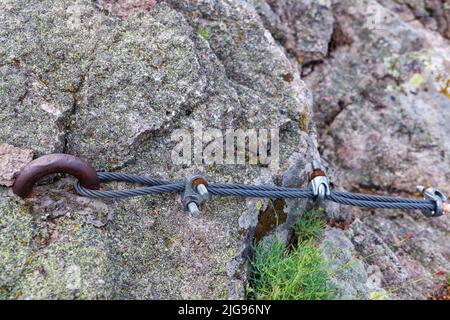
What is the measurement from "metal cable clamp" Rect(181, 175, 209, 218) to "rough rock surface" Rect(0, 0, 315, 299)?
0.15 meters

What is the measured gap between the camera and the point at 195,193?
105 inches

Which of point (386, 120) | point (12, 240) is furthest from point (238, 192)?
point (386, 120)

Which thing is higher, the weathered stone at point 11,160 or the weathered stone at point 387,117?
the weathered stone at point 11,160

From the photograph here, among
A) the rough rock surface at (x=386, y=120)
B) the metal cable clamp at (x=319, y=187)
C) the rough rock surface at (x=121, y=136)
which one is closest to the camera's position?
the rough rock surface at (x=121, y=136)

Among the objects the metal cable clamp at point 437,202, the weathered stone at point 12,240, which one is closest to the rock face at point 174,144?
the weathered stone at point 12,240

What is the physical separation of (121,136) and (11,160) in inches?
27.1

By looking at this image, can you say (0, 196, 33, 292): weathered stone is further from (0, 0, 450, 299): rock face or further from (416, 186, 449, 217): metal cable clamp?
(416, 186, 449, 217): metal cable clamp

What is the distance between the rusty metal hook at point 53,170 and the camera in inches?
96.5

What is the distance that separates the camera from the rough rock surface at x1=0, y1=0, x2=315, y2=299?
94.0 inches

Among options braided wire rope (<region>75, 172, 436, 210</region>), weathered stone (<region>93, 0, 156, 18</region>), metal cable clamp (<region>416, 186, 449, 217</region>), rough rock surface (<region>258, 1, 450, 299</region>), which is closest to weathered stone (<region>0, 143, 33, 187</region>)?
braided wire rope (<region>75, 172, 436, 210</region>)

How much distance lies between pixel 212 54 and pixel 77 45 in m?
0.99

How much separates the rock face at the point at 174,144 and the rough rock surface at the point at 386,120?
0.05 ft

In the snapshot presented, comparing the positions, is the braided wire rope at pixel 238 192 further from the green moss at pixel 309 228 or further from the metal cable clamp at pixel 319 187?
the green moss at pixel 309 228
